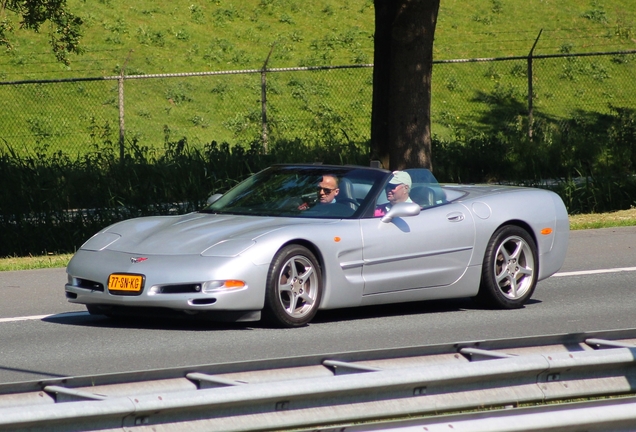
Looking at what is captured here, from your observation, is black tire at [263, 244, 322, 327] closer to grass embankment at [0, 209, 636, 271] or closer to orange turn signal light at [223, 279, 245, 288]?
orange turn signal light at [223, 279, 245, 288]

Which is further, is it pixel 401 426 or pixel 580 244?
pixel 580 244

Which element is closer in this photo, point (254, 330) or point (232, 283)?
point (232, 283)

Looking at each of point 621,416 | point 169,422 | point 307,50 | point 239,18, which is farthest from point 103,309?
point 239,18

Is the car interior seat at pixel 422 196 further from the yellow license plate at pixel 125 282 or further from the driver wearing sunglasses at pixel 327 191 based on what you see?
the yellow license plate at pixel 125 282

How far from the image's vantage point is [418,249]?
8945mm

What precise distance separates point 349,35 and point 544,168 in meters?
18.8

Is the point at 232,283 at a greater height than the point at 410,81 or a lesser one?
lesser

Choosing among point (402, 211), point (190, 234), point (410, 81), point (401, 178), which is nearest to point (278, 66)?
point (410, 81)

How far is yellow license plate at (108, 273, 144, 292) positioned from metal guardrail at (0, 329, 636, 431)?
3.28m

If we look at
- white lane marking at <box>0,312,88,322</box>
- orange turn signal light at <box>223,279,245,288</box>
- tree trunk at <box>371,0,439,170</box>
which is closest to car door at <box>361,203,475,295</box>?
orange turn signal light at <box>223,279,245,288</box>

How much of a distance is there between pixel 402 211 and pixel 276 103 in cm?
2276

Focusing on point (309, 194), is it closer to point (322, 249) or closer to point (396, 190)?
point (396, 190)

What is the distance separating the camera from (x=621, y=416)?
434 cm

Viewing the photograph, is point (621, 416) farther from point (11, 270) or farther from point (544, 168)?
point (544, 168)
